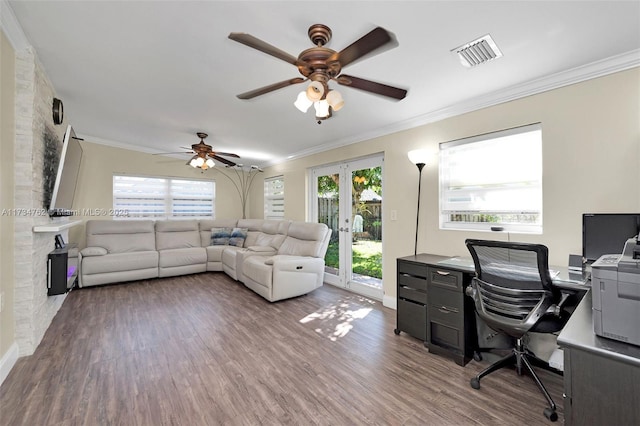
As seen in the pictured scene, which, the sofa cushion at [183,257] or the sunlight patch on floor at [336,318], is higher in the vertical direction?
the sofa cushion at [183,257]

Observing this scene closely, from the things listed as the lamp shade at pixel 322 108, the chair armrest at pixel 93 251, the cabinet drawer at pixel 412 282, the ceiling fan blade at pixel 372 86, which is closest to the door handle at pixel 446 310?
the cabinet drawer at pixel 412 282

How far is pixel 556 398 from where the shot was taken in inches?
71.6

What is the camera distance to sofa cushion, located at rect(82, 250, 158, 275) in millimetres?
4125

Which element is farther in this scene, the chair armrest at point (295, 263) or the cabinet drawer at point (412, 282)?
the chair armrest at point (295, 263)

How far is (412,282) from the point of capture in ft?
8.58

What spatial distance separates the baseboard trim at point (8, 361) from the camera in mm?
1888

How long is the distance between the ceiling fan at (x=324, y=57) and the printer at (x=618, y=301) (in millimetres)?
1325

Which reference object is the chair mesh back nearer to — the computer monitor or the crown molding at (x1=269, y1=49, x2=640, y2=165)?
the computer monitor

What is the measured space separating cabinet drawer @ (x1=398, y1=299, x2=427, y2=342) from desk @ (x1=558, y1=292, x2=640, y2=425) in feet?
4.93

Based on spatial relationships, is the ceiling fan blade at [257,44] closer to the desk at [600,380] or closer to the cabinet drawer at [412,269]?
the desk at [600,380]

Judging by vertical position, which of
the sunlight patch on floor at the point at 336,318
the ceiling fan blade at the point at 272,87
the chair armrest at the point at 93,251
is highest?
the ceiling fan blade at the point at 272,87

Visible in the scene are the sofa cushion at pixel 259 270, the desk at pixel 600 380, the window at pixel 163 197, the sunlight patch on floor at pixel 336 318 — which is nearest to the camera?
the desk at pixel 600 380

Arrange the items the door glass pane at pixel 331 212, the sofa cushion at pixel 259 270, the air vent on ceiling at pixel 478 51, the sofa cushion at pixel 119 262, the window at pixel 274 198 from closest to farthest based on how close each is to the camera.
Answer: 1. the air vent on ceiling at pixel 478 51
2. the sofa cushion at pixel 259 270
3. the sofa cushion at pixel 119 262
4. the door glass pane at pixel 331 212
5. the window at pixel 274 198

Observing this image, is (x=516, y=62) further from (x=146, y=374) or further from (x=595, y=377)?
(x=146, y=374)
